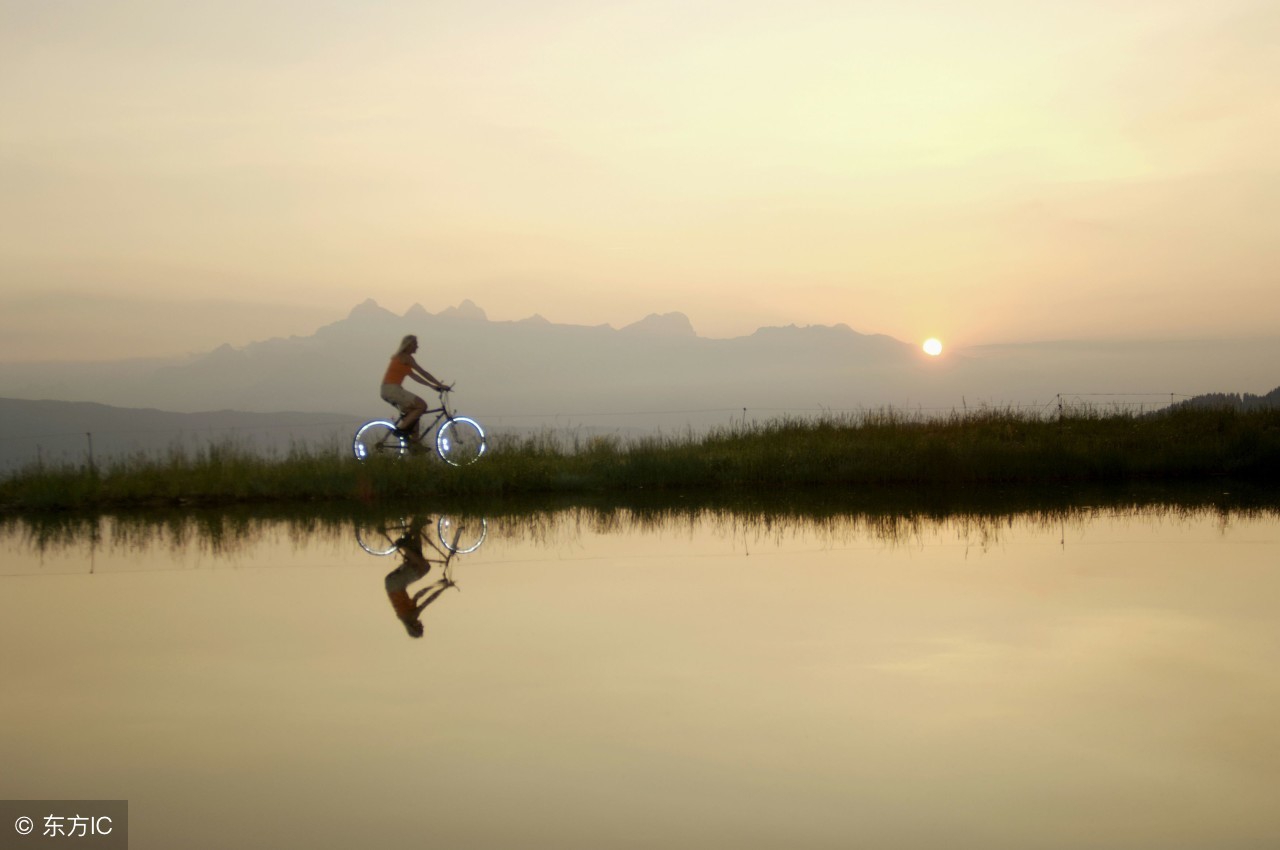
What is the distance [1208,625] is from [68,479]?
618 inches

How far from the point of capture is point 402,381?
1808 centimetres

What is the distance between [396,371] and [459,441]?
5.89 ft

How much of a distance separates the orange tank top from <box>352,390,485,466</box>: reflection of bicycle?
781mm

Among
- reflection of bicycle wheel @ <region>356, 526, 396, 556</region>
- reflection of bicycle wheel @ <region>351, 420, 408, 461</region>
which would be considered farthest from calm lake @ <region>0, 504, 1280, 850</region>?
Answer: reflection of bicycle wheel @ <region>351, 420, 408, 461</region>

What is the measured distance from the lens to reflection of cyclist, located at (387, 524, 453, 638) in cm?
869

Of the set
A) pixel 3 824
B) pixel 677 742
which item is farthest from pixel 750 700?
pixel 3 824

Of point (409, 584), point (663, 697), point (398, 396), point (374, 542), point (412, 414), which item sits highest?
point (398, 396)

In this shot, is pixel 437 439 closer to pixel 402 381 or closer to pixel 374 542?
pixel 402 381

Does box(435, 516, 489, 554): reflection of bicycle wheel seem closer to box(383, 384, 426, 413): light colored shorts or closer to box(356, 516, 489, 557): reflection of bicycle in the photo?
box(356, 516, 489, 557): reflection of bicycle

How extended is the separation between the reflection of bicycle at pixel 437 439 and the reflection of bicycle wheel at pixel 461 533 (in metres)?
3.59

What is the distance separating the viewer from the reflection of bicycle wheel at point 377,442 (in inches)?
735

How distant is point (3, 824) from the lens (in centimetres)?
491

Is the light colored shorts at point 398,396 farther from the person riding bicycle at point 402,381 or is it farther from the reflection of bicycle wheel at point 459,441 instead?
the reflection of bicycle wheel at point 459,441

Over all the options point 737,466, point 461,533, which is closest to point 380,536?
point 461,533
